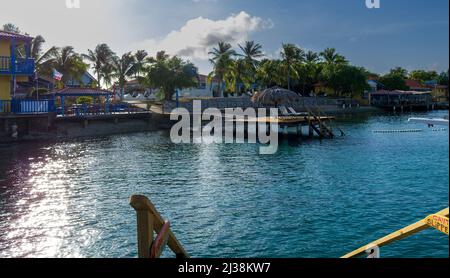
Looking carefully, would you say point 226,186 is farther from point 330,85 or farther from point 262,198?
point 330,85

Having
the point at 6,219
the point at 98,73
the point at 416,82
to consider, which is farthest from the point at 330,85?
the point at 6,219

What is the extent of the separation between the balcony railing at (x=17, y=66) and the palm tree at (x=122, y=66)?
3777cm

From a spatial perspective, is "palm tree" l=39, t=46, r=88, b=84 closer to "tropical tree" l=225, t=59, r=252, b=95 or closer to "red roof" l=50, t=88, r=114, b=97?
"red roof" l=50, t=88, r=114, b=97

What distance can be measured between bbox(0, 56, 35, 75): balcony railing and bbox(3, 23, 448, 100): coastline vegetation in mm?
21985

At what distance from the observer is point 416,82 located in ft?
379

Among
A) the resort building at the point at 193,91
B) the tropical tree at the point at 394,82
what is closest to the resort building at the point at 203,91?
the resort building at the point at 193,91

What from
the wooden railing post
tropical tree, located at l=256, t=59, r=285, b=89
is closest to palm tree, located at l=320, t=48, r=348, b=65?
tropical tree, located at l=256, t=59, r=285, b=89

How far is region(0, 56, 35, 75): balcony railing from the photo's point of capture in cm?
3597

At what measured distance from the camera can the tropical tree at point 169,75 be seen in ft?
221

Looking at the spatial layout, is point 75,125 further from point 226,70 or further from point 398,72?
point 398,72

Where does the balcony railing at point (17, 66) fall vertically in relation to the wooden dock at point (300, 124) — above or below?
above

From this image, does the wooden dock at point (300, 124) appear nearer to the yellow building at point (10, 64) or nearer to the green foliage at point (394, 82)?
the yellow building at point (10, 64)
